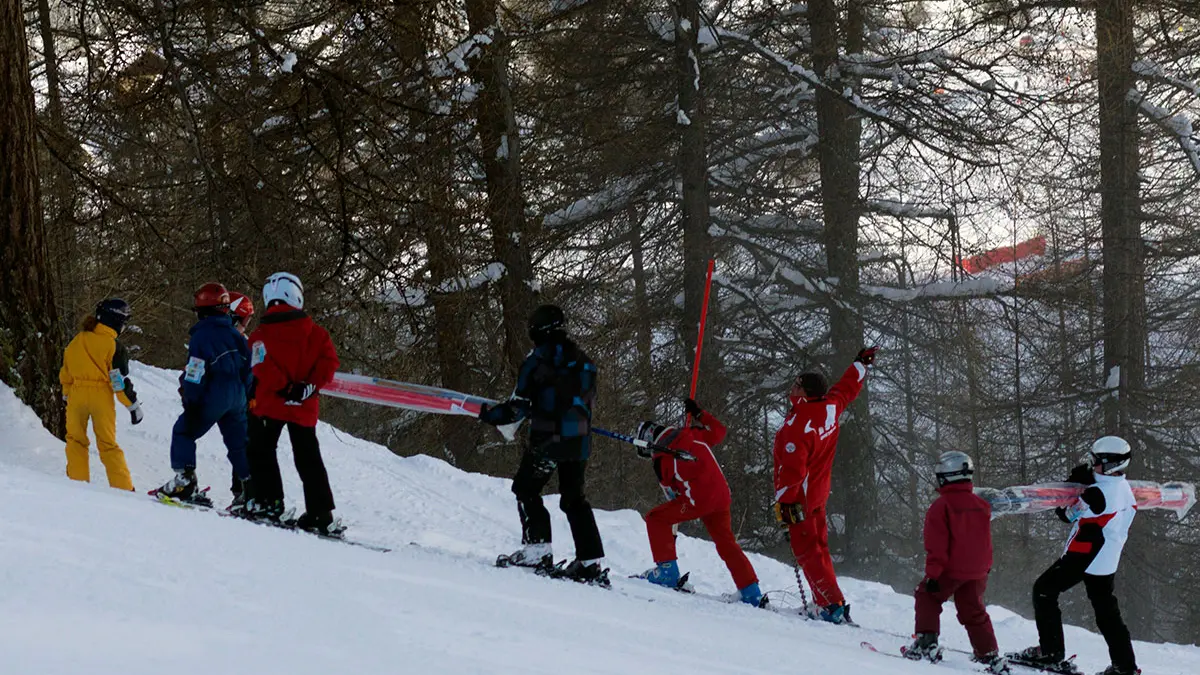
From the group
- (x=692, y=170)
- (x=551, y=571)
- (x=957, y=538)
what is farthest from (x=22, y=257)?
(x=692, y=170)

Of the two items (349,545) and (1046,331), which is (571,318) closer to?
(1046,331)

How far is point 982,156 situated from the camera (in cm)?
1677

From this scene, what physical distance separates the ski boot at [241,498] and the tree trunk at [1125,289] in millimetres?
16268

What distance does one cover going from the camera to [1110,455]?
742cm

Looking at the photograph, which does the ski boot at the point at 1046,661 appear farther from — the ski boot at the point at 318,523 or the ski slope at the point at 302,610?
the ski boot at the point at 318,523

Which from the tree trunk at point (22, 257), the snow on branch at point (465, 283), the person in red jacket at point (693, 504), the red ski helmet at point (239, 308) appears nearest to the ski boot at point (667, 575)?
the person in red jacket at point (693, 504)

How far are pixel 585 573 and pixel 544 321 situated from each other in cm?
158

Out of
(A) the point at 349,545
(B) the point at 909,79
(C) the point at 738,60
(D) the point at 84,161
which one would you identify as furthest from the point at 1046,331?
(A) the point at 349,545

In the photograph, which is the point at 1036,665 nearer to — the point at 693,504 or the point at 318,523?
the point at 693,504

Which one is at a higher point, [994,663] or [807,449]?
[807,449]

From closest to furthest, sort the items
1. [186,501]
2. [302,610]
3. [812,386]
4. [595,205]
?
[302,610]
[186,501]
[812,386]
[595,205]

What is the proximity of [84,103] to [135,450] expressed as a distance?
12.8 ft

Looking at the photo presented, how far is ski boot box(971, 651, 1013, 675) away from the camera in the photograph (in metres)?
7.07

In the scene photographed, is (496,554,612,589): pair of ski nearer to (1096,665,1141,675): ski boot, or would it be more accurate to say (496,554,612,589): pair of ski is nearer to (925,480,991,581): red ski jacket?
(925,480,991,581): red ski jacket
